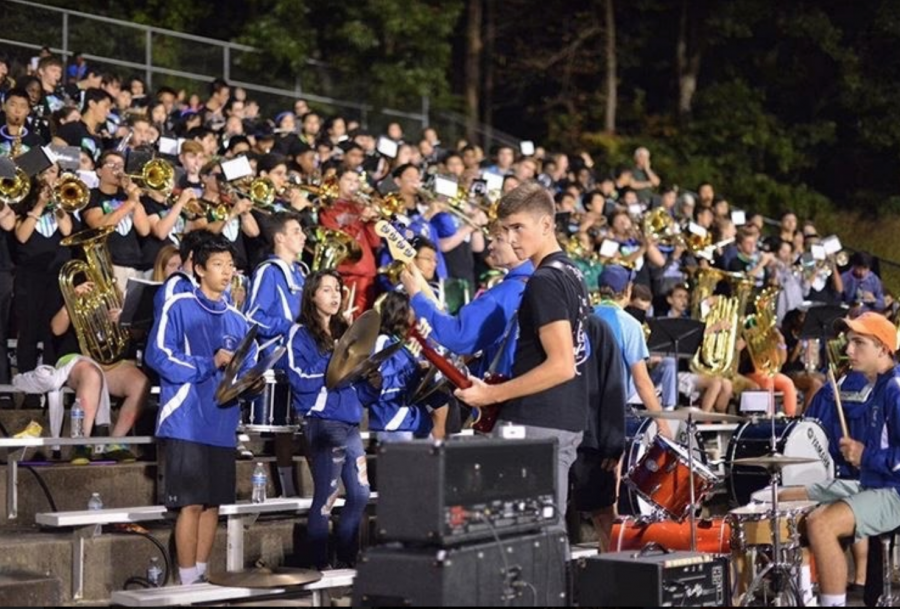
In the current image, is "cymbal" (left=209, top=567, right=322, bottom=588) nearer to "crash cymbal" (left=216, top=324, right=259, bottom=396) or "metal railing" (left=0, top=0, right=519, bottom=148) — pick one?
"crash cymbal" (left=216, top=324, right=259, bottom=396)

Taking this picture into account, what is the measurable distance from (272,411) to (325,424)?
88cm

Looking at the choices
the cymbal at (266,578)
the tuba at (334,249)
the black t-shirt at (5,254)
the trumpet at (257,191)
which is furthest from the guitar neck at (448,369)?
the trumpet at (257,191)

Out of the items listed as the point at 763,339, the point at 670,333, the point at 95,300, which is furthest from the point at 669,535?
the point at 763,339

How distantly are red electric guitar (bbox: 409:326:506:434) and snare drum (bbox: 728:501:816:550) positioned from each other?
2.59m

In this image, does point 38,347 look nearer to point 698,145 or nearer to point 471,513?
point 471,513

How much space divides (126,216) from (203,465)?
145 inches

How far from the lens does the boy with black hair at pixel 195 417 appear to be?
899 centimetres

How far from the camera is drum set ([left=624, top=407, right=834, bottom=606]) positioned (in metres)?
9.22

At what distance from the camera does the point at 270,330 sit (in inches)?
424

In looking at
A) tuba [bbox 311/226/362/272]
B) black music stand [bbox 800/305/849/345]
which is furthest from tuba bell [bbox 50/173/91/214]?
black music stand [bbox 800/305/849/345]

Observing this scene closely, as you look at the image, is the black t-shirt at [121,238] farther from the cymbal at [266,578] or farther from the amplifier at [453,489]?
the amplifier at [453,489]

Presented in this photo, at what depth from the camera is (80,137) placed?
1417 centimetres

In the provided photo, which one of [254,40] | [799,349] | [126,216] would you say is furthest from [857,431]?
[254,40]

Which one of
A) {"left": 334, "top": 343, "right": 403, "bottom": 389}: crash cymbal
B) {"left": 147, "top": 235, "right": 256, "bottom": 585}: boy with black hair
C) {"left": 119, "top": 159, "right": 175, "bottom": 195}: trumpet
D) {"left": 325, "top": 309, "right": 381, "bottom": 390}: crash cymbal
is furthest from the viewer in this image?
{"left": 119, "top": 159, "right": 175, "bottom": 195}: trumpet
